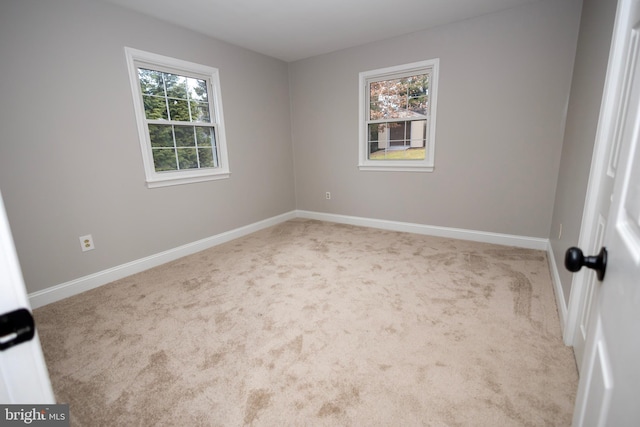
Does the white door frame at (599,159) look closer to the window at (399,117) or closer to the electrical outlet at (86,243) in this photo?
the window at (399,117)

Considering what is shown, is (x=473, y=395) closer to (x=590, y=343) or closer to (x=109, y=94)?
(x=590, y=343)

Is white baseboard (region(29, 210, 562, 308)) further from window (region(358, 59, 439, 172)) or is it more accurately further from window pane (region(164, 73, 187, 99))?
window pane (region(164, 73, 187, 99))

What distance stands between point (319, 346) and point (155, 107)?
2858mm

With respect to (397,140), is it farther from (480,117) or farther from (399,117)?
(480,117)

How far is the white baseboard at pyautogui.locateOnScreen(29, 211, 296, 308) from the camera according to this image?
2373 mm

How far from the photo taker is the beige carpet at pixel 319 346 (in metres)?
1.34

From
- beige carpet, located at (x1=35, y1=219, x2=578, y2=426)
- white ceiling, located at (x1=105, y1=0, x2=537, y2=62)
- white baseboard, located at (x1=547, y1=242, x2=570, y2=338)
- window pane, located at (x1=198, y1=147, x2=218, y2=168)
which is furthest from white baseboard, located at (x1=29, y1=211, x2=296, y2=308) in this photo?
white baseboard, located at (x1=547, y1=242, x2=570, y2=338)

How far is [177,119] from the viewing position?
3.17 meters

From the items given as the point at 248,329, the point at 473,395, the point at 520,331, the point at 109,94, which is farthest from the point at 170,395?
the point at 109,94

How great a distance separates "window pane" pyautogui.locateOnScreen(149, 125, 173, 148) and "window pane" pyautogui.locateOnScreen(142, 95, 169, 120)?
104mm

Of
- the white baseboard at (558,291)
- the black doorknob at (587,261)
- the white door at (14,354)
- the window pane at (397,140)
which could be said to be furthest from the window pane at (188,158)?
the white baseboard at (558,291)

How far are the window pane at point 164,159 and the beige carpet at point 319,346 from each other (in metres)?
1.11

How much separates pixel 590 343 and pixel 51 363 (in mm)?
2514

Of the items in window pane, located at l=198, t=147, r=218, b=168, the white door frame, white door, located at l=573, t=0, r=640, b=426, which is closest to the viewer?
white door, located at l=573, t=0, r=640, b=426
